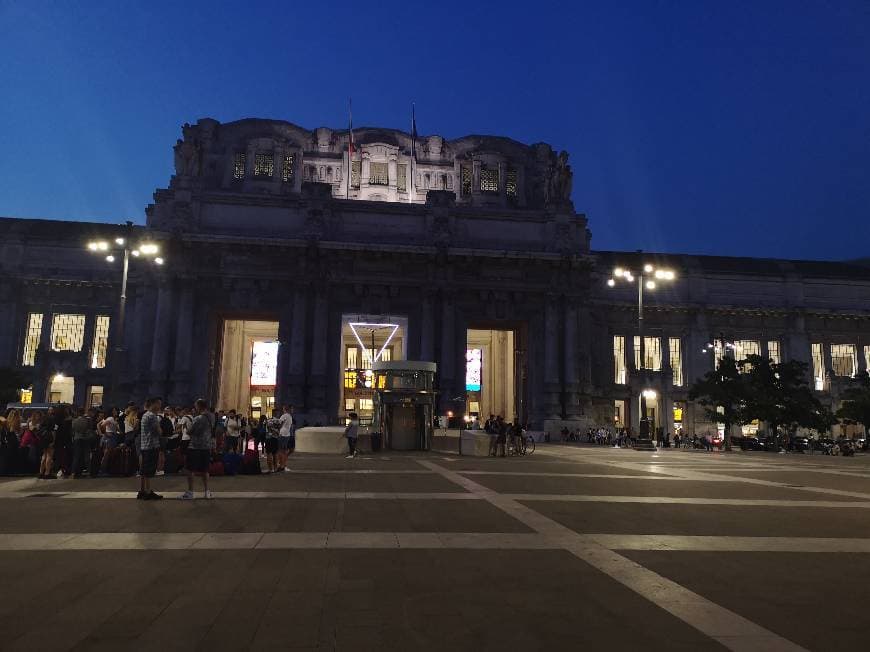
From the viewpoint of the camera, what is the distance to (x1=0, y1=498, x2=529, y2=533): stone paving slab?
28.4 feet

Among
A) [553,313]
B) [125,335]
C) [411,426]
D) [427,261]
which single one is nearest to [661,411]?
[553,313]

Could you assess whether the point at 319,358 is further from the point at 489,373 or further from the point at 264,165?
the point at 489,373

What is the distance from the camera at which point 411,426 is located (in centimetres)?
3119

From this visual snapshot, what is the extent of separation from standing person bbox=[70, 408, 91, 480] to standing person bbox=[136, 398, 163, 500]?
14.1ft

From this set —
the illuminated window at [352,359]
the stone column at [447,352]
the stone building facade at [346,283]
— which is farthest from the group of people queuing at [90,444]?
the illuminated window at [352,359]

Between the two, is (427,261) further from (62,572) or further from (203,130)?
(62,572)

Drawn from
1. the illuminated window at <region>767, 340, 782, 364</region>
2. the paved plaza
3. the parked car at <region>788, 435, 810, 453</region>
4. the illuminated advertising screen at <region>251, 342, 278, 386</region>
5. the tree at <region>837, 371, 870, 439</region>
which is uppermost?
the illuminated window at <region>767, 340, 782, 364</region>

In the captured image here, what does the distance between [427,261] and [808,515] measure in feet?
149

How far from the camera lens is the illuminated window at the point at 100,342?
5553cm

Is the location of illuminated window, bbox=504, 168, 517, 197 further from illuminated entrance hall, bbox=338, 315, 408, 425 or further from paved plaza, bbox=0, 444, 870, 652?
paved plaza, bbox=0, 444, 870, 652

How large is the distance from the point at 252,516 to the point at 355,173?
54538 mm

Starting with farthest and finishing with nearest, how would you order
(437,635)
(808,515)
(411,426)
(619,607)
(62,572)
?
(411,426) < (808,515) < (62,572) < (619,607) < (437,635)

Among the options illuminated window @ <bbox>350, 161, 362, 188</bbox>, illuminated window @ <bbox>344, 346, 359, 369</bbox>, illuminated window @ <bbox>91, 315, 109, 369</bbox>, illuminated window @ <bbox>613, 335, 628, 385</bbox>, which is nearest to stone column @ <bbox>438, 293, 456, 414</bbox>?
illuminated window @ <bbox>350, 161, 362, 188</bbox>

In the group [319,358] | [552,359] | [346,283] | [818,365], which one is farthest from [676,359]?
[319,358]
